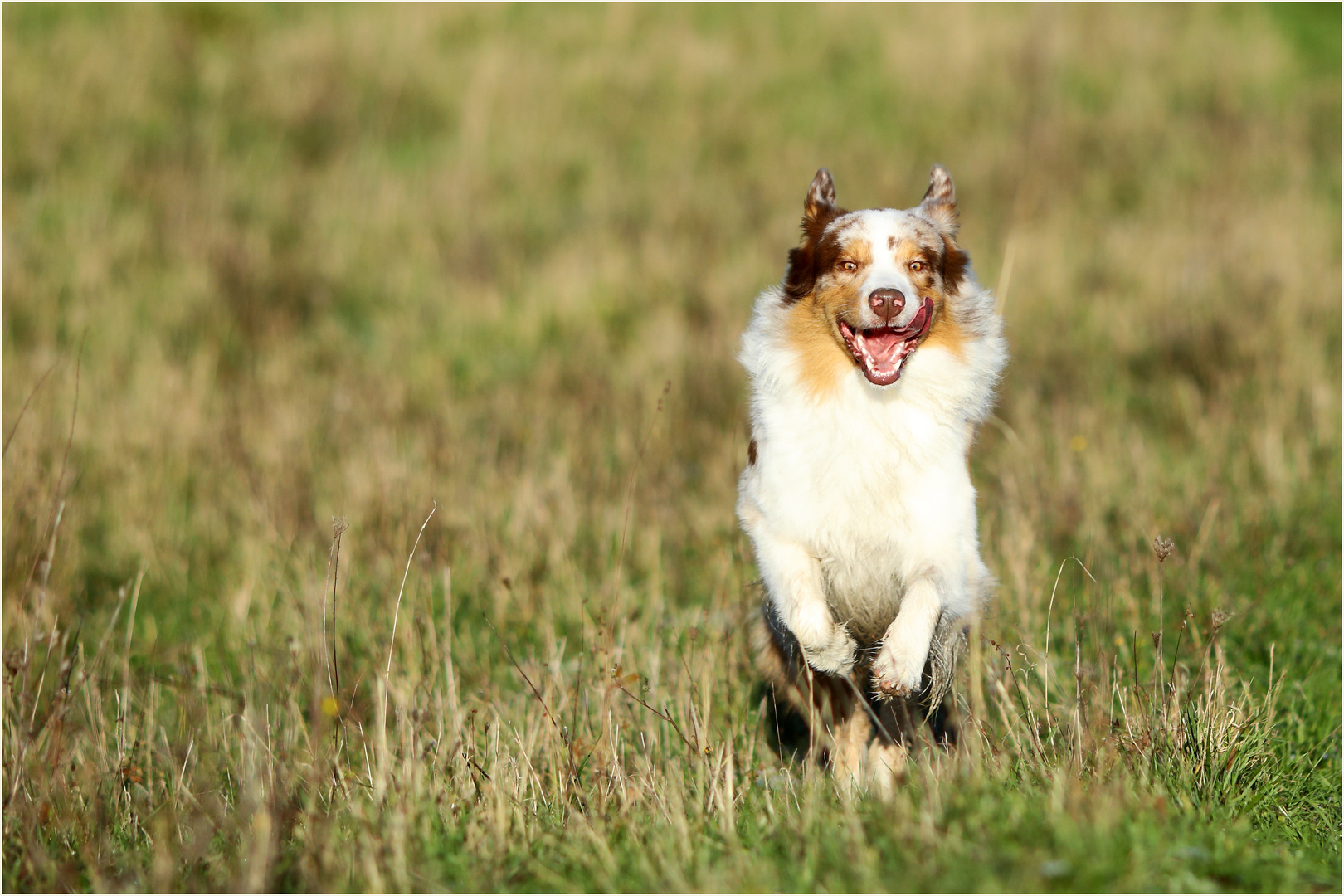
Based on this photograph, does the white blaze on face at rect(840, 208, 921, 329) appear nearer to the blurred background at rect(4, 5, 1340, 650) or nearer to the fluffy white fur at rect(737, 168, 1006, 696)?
the fluffy white fur at rect(737, 168, 1006, 696)

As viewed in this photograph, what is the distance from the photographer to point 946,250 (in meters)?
3.31

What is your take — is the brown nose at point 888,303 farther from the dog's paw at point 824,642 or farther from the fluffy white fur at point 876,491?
the dog's paw at point 824,642

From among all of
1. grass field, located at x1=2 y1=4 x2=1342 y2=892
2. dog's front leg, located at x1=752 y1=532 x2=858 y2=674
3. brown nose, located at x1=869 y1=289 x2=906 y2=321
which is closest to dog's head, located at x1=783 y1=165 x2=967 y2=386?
brown nose, located at x1=869 y1=289 x2=906 y2=321

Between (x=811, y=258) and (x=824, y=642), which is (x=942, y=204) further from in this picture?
(x=824, y=642)

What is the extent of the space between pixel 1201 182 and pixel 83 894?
1149 cm

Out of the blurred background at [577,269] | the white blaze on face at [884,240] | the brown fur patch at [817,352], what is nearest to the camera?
the white blaze on face at [884,240]

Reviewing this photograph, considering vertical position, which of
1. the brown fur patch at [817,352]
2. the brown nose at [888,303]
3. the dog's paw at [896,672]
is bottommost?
the dog's paw at [896,672]

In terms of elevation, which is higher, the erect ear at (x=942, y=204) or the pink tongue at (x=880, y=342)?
the erect ear at (x=942, y=204)

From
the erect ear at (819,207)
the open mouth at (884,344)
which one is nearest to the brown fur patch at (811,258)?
the erect ear at (819,207)

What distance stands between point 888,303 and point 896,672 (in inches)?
37.8

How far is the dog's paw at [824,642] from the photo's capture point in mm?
3033

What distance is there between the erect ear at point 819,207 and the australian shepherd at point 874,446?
0.05 m

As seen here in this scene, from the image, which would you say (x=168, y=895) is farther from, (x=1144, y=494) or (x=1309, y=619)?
(x=1144, y=494)

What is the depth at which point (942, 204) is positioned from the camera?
344 cm
